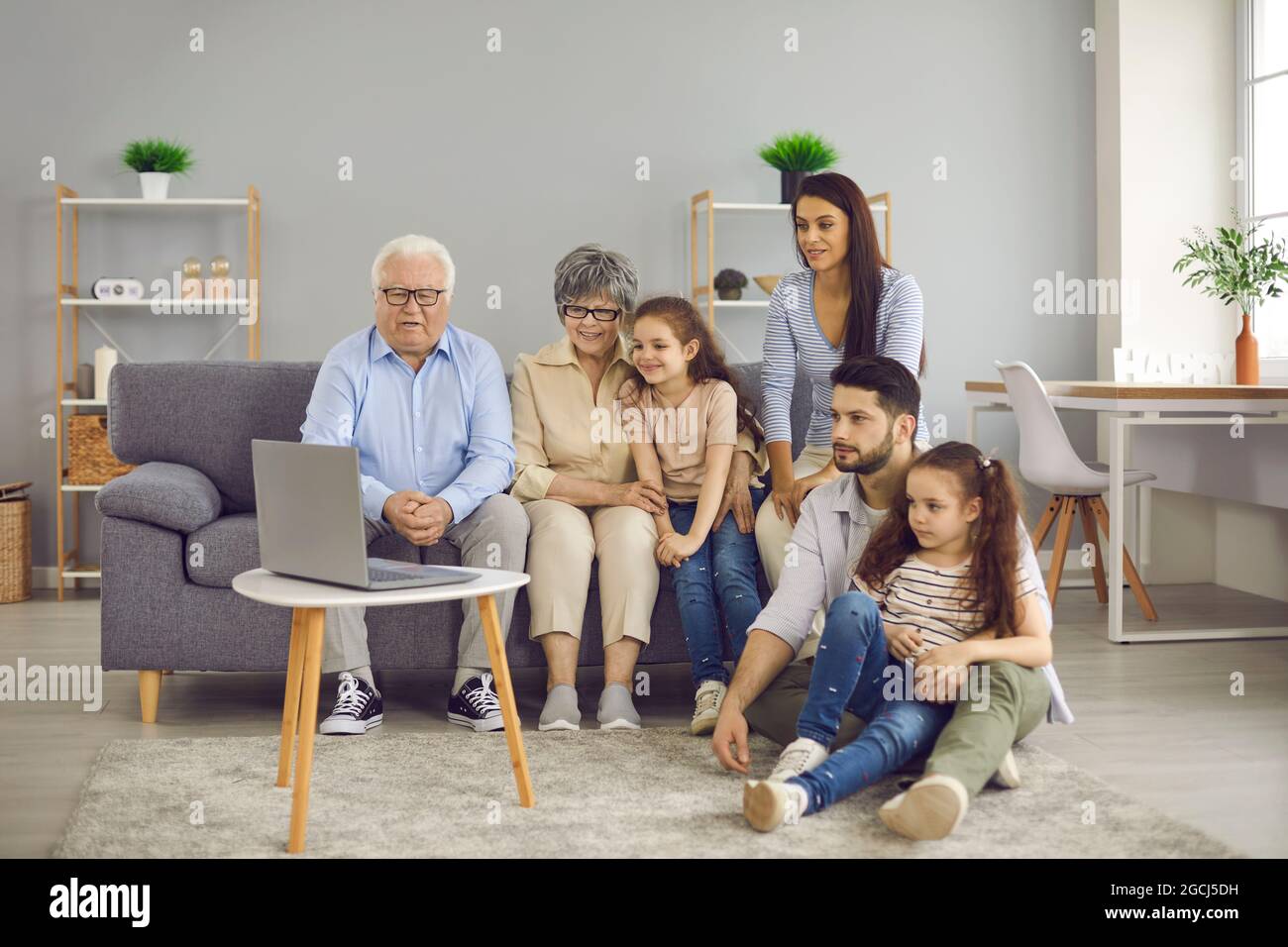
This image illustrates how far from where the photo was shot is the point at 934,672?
2.21 metres

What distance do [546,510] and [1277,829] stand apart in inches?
62.2

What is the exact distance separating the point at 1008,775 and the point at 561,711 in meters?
0.95

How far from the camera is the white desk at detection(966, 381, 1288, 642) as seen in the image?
366 centimetres

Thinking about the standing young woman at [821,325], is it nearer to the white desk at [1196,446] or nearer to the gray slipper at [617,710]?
the gray slipper at [617,710]

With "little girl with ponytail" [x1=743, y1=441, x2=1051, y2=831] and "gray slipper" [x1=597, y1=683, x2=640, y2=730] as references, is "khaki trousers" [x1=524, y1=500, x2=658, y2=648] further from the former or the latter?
"little girl with ponytail" [x1=743, y1=441, x2=1051, y2=831]

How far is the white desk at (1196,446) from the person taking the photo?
3.66 meters

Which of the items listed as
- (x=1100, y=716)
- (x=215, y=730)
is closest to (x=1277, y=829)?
(x=1100, y=716)

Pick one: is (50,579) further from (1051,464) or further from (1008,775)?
(1008,775)

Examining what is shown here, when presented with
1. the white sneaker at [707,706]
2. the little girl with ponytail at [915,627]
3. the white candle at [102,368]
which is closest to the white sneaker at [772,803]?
the little girl with ponytail at [915,627]

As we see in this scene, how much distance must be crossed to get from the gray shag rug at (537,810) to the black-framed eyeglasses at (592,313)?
971 millimetres

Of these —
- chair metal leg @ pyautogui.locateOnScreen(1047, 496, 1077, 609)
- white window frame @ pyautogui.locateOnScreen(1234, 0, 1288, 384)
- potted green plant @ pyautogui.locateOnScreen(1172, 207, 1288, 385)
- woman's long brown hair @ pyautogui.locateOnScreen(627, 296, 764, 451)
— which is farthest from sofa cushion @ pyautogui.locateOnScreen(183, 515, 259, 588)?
white window frame @ pyautogui.locateOnScreen(1234, 0, 1288, 384)

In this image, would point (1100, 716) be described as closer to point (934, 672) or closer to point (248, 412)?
point (934, 672)

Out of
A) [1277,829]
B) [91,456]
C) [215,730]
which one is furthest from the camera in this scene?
[91,456]

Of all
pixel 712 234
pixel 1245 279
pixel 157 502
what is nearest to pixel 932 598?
pixel 157 502
